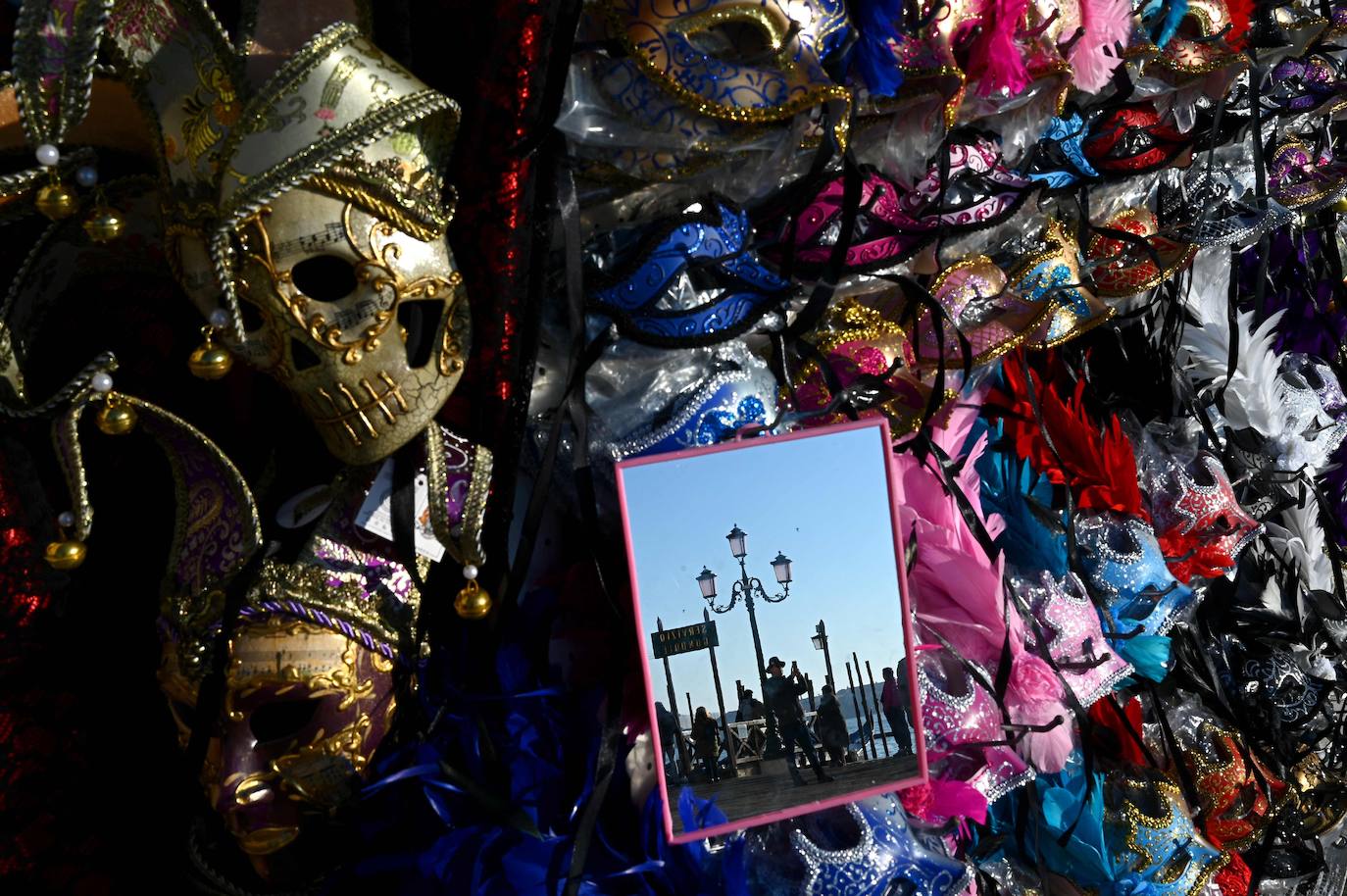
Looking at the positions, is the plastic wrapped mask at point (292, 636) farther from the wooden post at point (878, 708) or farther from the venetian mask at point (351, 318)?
the wooden post at point (878, 708)

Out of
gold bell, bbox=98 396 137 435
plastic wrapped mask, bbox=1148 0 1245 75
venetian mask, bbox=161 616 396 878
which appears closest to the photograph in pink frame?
venetian mask, bbox=161 616 396 878

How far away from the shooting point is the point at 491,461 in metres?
0.97

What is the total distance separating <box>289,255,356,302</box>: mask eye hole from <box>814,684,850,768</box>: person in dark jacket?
0.52 m

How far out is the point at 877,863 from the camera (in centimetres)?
98

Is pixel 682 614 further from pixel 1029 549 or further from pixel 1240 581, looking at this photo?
pixel 1240 581

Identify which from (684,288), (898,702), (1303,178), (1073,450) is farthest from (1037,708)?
(1303,178)

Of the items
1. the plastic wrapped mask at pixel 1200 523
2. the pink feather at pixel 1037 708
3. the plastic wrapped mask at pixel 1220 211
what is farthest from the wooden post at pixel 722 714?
the plastic wrapped mask at pixel 1220 211

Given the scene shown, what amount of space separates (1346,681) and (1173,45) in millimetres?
1132

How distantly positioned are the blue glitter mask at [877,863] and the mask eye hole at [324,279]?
597 mm

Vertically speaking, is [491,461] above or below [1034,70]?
below

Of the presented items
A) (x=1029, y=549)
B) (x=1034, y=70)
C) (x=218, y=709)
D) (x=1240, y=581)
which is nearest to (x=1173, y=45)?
(x=1034, y=70)

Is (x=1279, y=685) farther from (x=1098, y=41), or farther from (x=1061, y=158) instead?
(x=1098, y=41)

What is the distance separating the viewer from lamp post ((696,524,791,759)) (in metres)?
0.93

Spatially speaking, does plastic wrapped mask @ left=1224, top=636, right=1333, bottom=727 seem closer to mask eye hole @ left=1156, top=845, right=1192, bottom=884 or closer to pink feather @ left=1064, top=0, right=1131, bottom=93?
mask eye hole @ left=1156, top=845, right=1192, bottom=884
